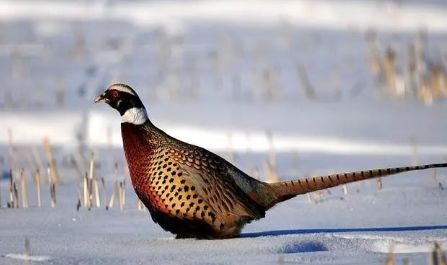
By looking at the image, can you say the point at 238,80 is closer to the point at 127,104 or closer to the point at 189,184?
the point at 127,104

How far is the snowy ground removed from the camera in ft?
16.5

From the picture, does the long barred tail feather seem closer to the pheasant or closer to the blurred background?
the pheasant

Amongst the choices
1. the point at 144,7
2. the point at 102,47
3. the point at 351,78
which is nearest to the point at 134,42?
the point at 102,47

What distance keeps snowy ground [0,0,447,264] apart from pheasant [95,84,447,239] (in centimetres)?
14

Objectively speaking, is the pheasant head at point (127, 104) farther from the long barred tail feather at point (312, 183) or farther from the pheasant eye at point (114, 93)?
the long barred tail feather at point (312, 183)

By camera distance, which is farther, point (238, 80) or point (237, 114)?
point (238, 80)

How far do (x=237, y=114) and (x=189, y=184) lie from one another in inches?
232

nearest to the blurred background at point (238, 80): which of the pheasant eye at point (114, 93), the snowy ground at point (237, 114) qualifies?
the snowy ground at point (237, 114)

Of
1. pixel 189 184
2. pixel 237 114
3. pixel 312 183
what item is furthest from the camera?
pixel 237 114

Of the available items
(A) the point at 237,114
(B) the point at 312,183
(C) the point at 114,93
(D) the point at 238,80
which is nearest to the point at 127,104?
(C) the point at 114,93

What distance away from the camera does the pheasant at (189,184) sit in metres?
5.03

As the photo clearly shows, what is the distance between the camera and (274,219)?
6.05 m

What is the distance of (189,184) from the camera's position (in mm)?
5039

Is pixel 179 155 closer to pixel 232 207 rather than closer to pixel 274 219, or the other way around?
pixel 232 207
